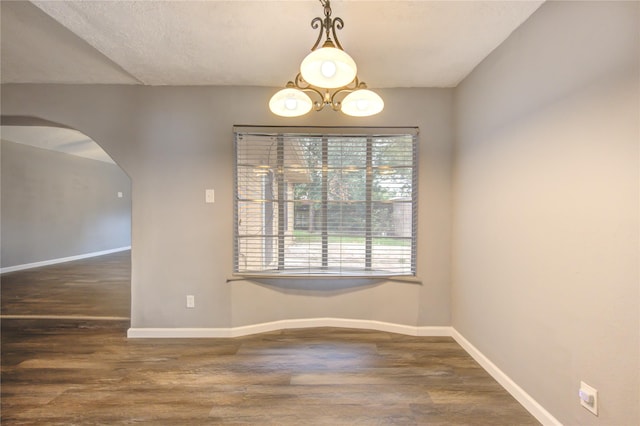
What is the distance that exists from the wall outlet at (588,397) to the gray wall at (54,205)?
7.67 metres

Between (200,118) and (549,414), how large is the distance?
3424mm

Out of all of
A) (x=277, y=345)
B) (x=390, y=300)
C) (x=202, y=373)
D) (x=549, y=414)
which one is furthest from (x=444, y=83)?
(x=202, y=373)

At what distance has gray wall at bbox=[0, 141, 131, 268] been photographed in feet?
15.4

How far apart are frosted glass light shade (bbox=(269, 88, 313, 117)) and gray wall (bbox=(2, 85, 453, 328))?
113 cm

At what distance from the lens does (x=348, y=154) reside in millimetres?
2586

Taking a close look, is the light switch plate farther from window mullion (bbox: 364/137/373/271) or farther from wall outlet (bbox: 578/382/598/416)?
wall outlet (bbox: 578/382/598/416)

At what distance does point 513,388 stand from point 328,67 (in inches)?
90.3

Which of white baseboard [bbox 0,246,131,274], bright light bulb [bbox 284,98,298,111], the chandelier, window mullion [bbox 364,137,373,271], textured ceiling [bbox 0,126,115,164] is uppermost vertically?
textured ceiling [bbox 0,126,115,164]

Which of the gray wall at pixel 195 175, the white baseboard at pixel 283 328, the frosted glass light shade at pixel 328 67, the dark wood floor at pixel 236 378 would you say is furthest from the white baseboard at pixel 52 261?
the frosted glass light shade at pixel 328 67

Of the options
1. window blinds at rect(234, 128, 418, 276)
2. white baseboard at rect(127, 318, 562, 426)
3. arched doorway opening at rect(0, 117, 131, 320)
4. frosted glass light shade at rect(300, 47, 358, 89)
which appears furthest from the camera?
arched doorway opening at rect(0, 117, 131, 320)

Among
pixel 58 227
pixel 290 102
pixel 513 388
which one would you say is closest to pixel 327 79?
pixel 290 102

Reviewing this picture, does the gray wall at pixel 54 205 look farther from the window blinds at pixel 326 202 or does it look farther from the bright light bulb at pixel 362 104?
the bright light bulb at pixel 362 104

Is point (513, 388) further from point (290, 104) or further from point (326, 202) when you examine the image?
point (290, 104)

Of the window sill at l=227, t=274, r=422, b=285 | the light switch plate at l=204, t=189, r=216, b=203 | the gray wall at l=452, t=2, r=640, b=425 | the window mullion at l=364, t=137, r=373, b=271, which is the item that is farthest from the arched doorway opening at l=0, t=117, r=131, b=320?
the gray wall at l=452, t=2, r=640, b=425
